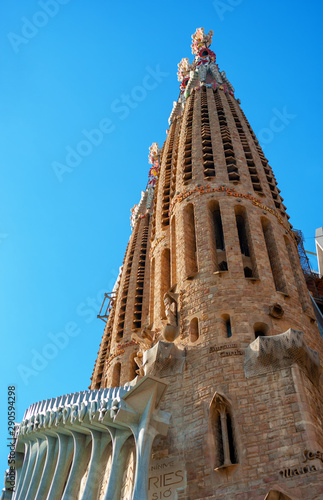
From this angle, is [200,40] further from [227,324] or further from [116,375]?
[227,324]

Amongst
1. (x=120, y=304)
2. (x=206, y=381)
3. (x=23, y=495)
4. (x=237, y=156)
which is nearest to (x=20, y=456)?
(x=23, y=495)

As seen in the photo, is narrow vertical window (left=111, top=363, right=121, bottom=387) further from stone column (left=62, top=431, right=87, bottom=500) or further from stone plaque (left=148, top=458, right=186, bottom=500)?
stone plaque (left=148, top=458, right=186, bottom=500)

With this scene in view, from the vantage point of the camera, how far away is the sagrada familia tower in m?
18.7

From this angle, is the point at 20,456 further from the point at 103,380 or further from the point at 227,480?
the point at 103,380

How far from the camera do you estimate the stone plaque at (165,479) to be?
19.1 meters

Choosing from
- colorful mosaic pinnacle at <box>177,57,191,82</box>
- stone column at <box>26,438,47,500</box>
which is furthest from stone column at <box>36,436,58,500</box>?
colorful mosaic pinnacle at <box>177,57,191,82</box>

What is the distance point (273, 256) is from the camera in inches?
1097

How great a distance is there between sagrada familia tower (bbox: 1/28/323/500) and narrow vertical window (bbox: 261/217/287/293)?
6 centimetres

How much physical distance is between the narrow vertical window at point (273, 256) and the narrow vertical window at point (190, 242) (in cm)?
320

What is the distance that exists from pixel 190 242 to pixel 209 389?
911 cm

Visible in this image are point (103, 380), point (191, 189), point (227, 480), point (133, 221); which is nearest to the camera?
point (227, 480)

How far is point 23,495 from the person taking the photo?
71.4ft

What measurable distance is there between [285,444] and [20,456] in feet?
35.4

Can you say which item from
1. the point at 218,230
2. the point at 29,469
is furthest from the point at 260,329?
the point at 29,469
